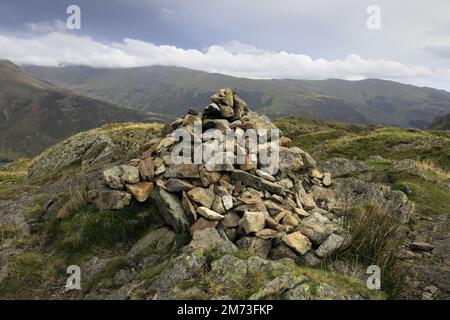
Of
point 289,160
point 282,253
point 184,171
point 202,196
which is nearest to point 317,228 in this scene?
point 282,253

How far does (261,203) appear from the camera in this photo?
14.9 m

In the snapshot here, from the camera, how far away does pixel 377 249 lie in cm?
1327

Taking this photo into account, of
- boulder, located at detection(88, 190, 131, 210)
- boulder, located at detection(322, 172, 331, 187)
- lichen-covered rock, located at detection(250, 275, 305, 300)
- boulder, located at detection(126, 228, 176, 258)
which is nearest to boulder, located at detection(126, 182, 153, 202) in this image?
boulder, located at detection(88, 190, 131, 210)

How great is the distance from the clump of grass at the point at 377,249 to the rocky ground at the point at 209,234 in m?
0.13

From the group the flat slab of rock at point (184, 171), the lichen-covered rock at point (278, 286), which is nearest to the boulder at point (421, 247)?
the lichen-covered rock at point (278, 286)

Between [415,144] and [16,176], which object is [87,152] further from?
[415,144]

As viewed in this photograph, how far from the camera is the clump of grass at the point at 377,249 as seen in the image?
40.1 feet

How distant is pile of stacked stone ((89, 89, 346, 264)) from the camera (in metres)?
13.5

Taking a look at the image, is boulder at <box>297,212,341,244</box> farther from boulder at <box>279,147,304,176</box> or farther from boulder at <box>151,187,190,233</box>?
boulder at <box>151,187,190,233</box>

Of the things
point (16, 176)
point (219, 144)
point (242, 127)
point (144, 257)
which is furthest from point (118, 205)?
point (16, 176)

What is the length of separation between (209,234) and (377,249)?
21.0 ft

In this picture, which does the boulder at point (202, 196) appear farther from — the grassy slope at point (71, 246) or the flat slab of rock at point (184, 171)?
the grassy slope at point (71, 246)

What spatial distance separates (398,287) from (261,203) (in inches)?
230

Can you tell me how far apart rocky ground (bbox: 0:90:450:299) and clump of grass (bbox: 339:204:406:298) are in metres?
0.13
